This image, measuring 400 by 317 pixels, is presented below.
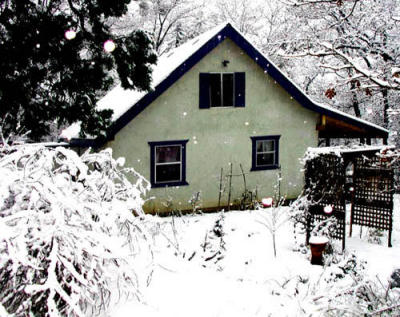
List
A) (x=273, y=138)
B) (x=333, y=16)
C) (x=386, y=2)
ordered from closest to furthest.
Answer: (x=273, y=138)
(x=386, y=2)
(x=333, y=16)

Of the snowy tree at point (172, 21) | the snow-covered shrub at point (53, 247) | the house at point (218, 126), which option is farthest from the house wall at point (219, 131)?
the snowy tree at point (172, 21)

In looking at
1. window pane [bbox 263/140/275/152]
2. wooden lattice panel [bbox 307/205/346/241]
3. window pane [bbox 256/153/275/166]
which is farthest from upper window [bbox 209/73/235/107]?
wooden lattice panel [bbox 307/205/346/241]

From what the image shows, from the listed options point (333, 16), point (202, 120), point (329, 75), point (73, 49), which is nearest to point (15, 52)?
point (73, 49)

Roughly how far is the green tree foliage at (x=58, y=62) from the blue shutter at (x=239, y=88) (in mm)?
4021

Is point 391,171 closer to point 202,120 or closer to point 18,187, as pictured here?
point 202,120

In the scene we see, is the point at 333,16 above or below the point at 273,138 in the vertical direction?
above

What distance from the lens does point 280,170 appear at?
15266 millimetres

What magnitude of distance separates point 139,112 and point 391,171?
7.35 metres

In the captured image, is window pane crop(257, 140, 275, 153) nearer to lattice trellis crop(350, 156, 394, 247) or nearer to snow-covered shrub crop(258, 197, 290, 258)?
snow-covered shrub crop(258, 197, 290, 258)

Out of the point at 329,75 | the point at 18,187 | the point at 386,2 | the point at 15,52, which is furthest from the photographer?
the point at 329,75

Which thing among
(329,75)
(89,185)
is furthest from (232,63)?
(329,75)

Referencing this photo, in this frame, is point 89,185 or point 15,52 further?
point 15,52

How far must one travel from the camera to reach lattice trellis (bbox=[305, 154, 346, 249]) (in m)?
9.91

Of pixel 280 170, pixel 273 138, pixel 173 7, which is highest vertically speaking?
pixel 173 7
